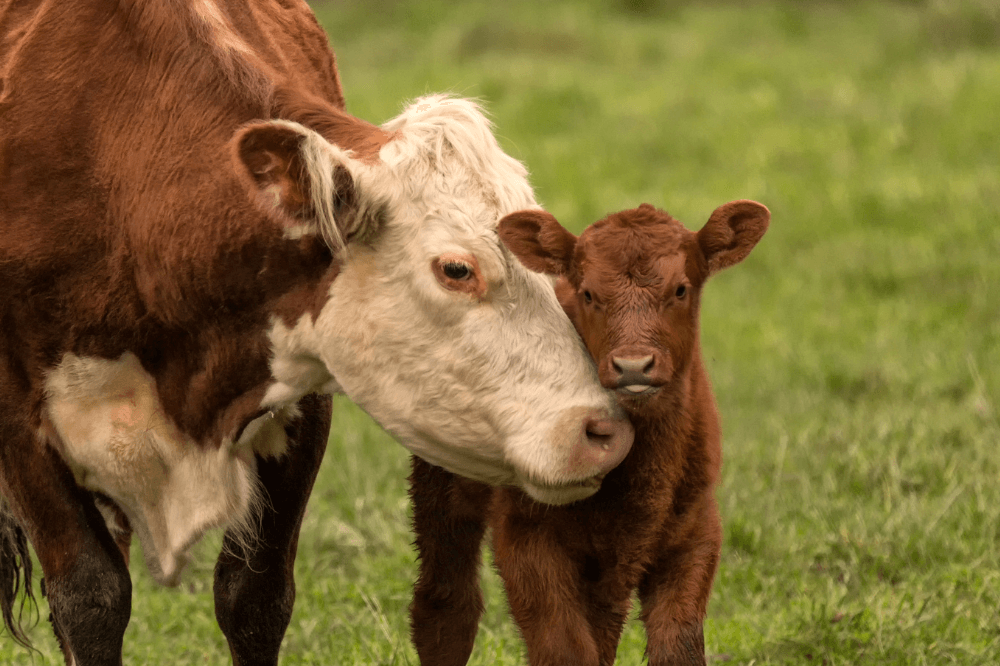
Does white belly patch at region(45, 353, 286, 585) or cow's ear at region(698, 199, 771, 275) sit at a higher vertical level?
cow's ear at region(698, 199, 771, 275)

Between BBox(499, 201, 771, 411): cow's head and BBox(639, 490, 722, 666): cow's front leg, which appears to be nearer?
BBox(499, 201, 771, 411): cow's head

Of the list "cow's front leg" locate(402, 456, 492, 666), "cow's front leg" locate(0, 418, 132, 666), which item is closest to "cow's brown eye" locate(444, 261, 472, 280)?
"cow's front leg" locate(402, 456, 492, 666)

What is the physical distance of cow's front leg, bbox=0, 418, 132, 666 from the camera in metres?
3.99

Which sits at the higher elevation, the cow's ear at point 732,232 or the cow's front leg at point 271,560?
the cow's ear at point 732,232

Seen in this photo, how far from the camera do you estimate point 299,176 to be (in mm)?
3502

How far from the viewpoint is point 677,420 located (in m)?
3.68

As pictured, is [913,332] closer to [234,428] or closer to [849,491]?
[849,491]

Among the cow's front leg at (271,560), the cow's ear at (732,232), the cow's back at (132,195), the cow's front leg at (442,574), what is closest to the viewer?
the cow's ear at (732,232)

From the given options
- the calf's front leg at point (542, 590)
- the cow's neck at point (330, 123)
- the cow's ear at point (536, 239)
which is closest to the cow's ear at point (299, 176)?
the cow's neck at point (330, 123)

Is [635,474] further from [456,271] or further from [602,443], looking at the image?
[456,271]

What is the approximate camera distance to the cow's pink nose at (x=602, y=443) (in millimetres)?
3396

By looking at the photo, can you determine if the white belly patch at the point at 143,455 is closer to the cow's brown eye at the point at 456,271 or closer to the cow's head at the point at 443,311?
the cow's head at the point at 443,311

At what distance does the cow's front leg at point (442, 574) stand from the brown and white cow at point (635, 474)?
0.30 metres

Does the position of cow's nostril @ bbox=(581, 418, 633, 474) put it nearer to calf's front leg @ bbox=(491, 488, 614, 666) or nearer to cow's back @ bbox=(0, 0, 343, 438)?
calf's front leg @ bbox=(491, 488, 614, 666)
